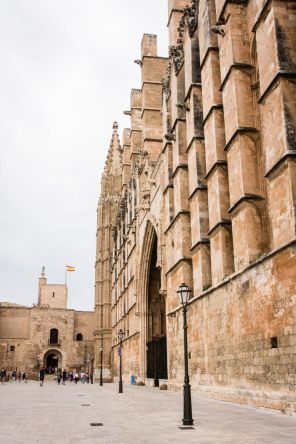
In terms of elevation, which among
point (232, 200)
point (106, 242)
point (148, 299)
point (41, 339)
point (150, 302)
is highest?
point (106, 242)

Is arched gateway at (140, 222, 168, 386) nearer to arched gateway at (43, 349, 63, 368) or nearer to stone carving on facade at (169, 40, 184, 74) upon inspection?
stone carving on facade at (169, 40, 184, 74)

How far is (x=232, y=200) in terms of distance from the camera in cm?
1186

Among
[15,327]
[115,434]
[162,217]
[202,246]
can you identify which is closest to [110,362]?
[15,327]

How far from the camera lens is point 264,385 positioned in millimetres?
9508

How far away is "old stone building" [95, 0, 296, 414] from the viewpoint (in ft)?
30.7

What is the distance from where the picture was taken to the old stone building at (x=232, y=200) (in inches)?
368

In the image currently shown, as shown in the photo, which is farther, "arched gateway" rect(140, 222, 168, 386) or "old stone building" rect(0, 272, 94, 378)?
"old stone building" rect(0, 272, 94, 378)

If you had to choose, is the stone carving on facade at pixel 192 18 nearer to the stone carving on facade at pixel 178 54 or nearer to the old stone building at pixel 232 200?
the old stone building at pixel 232 200

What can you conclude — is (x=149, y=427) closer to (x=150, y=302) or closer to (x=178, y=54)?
(x=178, y=54)

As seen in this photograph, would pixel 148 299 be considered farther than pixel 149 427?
Yes

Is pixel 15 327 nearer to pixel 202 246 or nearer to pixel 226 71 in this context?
pixel 202 246

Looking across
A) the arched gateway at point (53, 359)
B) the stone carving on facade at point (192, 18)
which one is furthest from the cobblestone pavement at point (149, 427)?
the arched gateway at point (53, 359)

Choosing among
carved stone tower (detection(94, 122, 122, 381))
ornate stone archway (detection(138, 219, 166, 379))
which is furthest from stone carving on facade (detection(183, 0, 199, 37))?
carved stone tower (detection(94, 122, 122, 381))

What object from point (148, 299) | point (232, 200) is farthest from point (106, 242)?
point (232, 200)
